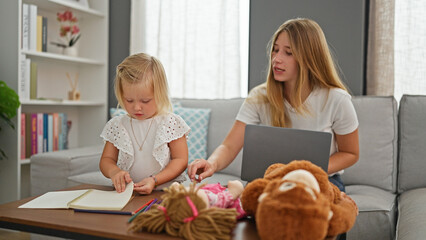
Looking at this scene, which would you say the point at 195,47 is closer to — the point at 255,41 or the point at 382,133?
the point at 255,41

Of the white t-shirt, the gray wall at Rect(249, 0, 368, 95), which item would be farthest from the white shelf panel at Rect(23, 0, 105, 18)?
the white t-shirt

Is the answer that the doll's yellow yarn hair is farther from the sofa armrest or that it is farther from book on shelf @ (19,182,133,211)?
the sofa armrest

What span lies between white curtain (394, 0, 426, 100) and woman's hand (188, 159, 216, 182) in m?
1.63

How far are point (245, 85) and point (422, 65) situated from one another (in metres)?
1.15

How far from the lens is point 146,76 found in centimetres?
137

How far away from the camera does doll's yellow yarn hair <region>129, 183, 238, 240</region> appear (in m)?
0.76

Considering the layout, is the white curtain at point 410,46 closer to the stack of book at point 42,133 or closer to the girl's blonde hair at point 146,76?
the girl's blonde hair at point 146,76

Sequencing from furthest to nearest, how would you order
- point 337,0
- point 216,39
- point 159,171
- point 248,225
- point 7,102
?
point 216,39, point 337,0, point 7,102, point 159,171, point 248,225

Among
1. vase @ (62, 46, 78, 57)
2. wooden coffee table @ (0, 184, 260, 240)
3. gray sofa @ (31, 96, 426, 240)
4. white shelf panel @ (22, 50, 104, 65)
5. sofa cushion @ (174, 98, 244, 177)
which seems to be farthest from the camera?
vase @ (62, 46, 78, 57)

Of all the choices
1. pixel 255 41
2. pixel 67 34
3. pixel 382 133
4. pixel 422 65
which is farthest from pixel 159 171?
pixel 67 34

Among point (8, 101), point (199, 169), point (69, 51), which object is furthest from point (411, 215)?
point (69, 51)

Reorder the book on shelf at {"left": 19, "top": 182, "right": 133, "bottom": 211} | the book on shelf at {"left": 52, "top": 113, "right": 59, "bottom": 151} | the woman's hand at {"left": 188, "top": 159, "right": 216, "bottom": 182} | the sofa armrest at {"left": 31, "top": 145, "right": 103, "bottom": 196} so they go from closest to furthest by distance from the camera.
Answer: the book on shelf at {"left": 19, "top": 182, "right": 133, "bottom": 211}
the woman's hand at {"left": 188, "top": 159, "right": 216, "bottom": 182}
the sofa armrest at {"left": 31, "top": 145, "right": 103, "bottom": 196}
the book on shelf at {"left": 52, "top": 113, "right": 59, "bottom": 151}

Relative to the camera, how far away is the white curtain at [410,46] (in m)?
2.37

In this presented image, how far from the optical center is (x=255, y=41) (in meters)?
2.77
